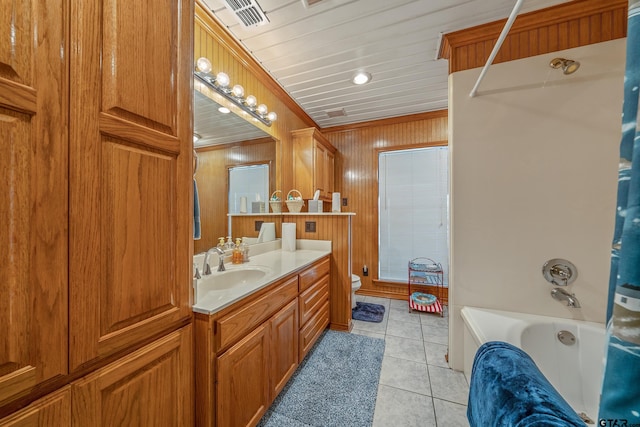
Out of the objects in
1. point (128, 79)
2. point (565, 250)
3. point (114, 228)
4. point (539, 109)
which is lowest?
point (565, 250)

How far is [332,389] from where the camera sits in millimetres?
1508

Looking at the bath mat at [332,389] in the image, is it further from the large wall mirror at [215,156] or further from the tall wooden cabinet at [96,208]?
the large wall mirror at [215,156]

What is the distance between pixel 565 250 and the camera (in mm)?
1482

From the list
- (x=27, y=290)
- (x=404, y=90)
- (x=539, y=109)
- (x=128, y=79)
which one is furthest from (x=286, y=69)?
(x=27, y=290)

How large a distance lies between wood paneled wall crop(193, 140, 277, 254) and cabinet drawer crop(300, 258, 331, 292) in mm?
696

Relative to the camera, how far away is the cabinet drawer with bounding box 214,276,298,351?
96 centimetres

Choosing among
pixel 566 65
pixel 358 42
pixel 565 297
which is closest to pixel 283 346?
pixel 565 297

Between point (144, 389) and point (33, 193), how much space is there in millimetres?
651

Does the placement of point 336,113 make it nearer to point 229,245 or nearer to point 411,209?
point 411,209

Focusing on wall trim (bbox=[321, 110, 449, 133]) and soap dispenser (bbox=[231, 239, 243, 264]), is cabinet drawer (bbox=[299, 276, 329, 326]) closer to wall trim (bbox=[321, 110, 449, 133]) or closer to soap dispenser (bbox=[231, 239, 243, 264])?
soap dispenser (bbox=[231, 239, 243, 264])

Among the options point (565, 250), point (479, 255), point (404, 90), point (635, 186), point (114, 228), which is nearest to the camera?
point (635, 186)

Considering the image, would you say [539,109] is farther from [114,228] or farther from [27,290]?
[27,290]

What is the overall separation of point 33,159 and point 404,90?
2.88m

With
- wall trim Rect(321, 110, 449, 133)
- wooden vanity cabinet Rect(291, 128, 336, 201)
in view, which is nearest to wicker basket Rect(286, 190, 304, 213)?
wooden vanity cabinet Rect(291, 128, 336, 201)
